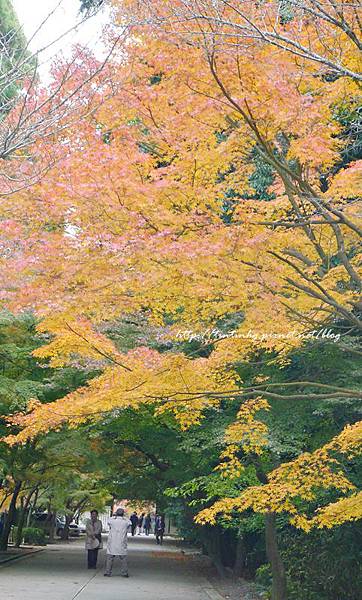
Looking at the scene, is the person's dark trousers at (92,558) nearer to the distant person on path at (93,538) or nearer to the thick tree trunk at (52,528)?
the distant person on path at (93,538)

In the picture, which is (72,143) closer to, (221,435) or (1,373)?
(221,435)

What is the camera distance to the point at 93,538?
2002 centimetres

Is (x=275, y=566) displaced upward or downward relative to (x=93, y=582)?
downward

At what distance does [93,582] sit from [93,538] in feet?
11.0

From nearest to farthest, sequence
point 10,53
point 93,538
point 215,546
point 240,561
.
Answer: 1. point 10,53
2. point 240,561
3. point 93,538
4. point 215,546

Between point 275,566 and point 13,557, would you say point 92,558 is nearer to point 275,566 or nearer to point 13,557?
point 13,557

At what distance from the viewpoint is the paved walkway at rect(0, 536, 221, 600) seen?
46.0 feet

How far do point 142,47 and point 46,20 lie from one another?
4.17m

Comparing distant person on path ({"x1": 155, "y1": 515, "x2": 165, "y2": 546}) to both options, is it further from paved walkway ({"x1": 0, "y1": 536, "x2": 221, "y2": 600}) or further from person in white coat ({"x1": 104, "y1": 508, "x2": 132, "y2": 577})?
person in white coat ({"x1": 104, "y1": 508, "x2": 132, "y2": 577})

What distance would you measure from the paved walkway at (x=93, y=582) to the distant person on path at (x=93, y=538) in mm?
336

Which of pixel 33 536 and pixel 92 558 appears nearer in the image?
pixel 92 558

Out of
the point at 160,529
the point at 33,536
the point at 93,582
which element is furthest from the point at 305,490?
the point at 160,529

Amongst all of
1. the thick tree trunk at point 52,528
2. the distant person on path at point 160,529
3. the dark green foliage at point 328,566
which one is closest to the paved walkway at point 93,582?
the dark green foliage at point 328,566

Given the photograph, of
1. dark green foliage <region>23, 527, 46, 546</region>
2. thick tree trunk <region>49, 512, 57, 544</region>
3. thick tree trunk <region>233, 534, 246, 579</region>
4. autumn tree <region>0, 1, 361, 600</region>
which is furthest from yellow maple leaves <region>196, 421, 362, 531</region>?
thick tree trunk <region>49, 512, 57, 544</region>
